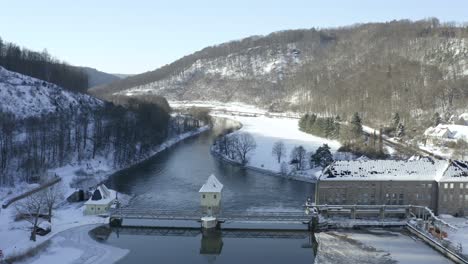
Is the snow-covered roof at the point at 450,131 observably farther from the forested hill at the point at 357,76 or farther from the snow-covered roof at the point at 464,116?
the forested hill at the point at 357,76

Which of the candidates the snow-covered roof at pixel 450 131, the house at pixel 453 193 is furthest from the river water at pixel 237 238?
the snow-covered roof at pixel 450 131

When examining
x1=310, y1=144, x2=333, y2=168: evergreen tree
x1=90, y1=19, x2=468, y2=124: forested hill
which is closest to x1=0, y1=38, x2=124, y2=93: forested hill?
x1=90, y1=19, x2=468, y2=124: forested hill

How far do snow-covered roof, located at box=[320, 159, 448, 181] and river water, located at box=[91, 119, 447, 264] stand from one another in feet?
15.0

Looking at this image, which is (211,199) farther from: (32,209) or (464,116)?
(464,116)

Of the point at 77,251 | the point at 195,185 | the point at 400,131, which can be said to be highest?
the point at 400,131

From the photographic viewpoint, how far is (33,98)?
6800 centimetres

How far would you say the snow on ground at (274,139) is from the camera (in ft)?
187

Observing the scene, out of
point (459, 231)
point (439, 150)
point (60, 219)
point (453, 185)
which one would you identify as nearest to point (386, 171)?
point (453, 185)

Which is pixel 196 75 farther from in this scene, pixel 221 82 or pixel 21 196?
pixel 21 196

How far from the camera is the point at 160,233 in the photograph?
33.9m

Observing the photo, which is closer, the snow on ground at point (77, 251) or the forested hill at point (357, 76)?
the snow on ground at point (77, 251)

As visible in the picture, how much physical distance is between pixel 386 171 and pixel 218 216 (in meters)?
12.8

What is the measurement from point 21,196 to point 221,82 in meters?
145

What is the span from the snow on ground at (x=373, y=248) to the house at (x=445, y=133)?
114 ft
